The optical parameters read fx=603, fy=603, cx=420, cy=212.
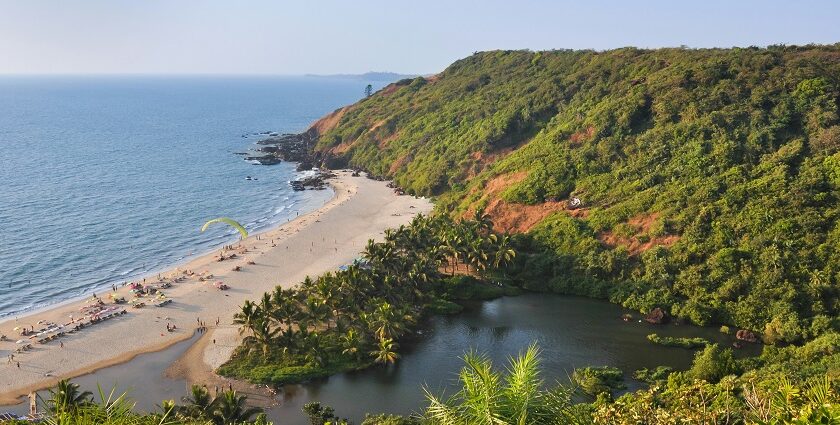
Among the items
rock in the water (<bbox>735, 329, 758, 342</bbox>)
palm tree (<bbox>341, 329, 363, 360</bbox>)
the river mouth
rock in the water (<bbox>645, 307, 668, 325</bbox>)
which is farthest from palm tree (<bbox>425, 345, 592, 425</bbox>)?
rock in the water (<bbox>645, 307, 668, 325</bbox>)

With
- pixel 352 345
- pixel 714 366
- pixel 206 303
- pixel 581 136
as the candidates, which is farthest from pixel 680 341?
pixel 206 303

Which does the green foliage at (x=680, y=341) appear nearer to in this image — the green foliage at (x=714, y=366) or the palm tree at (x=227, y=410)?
the green foliage at (x=714, y=366)

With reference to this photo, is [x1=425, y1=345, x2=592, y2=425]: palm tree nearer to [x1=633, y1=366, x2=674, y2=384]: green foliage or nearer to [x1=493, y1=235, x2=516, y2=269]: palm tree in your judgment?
[x1=633, y1=366, x2=674, y2=384]: green foliage

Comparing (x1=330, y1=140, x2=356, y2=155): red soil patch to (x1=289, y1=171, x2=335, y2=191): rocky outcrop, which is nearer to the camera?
(x1=289, y1=171, x2=335, y2=191): rocky outcrop

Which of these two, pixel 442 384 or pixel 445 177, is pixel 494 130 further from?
pixel 442 384

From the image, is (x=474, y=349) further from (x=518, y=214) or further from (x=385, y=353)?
(x=518, y=214)
